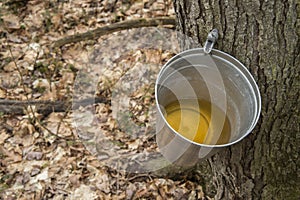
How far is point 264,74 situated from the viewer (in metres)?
1.58

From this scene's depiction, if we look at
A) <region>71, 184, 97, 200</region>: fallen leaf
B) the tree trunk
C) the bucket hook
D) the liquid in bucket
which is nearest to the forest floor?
<region>71, 184, 97, 200</region>: fallen leaf

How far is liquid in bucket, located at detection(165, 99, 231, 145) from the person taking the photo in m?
1.70

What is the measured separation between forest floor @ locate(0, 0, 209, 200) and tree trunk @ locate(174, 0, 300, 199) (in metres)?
0.69

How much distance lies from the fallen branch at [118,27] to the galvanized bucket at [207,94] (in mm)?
1455

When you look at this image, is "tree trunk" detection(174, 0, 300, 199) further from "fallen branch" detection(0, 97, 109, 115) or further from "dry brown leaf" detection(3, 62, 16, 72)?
"dry brown leaf" detection(3, 62, 16, 72)

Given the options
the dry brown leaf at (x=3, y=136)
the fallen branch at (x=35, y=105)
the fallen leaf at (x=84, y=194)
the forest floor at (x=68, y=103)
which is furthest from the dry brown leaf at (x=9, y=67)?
the fallen leaf at (x=84, y=194)

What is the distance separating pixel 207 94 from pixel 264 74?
0.35 metres

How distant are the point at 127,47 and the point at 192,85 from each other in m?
1.58

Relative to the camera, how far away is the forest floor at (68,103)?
8.23ft

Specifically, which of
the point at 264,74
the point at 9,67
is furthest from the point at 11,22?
the point at 264,74

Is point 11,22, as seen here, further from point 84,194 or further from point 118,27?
point 84,194

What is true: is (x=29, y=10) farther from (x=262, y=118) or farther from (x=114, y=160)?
(x=262, y=118)

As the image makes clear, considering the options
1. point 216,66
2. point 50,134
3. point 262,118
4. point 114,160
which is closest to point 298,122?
point 262,118

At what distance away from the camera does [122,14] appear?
11.4 ft
